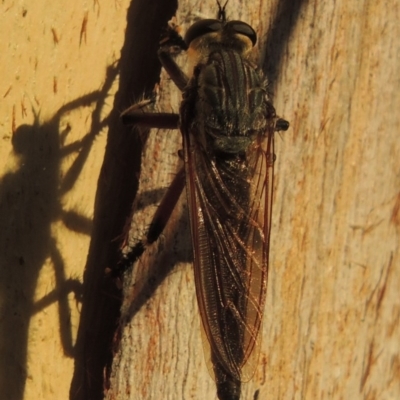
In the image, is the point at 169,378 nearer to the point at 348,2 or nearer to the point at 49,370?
the point at 49,370

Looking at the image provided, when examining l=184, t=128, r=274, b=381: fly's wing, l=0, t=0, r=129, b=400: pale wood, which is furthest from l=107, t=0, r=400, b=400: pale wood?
l=0, t=0, r=129, b=400: pale wood

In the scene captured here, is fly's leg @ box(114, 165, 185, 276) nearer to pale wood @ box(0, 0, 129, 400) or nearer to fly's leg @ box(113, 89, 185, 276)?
fly's leg @ box(113, 89, 185, 276)

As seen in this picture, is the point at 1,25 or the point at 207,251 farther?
the point at 207,251

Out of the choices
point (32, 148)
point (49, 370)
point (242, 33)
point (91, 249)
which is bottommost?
point (49, 370)

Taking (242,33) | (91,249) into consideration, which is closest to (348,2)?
(242,33)

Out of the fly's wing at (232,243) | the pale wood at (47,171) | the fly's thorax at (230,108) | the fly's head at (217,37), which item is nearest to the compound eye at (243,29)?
the fly's head at (217,37)

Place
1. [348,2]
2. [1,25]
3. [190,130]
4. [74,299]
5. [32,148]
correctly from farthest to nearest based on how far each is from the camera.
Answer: [348,2]
[190,130]
[74,299]
[32,148]
[1,25]
